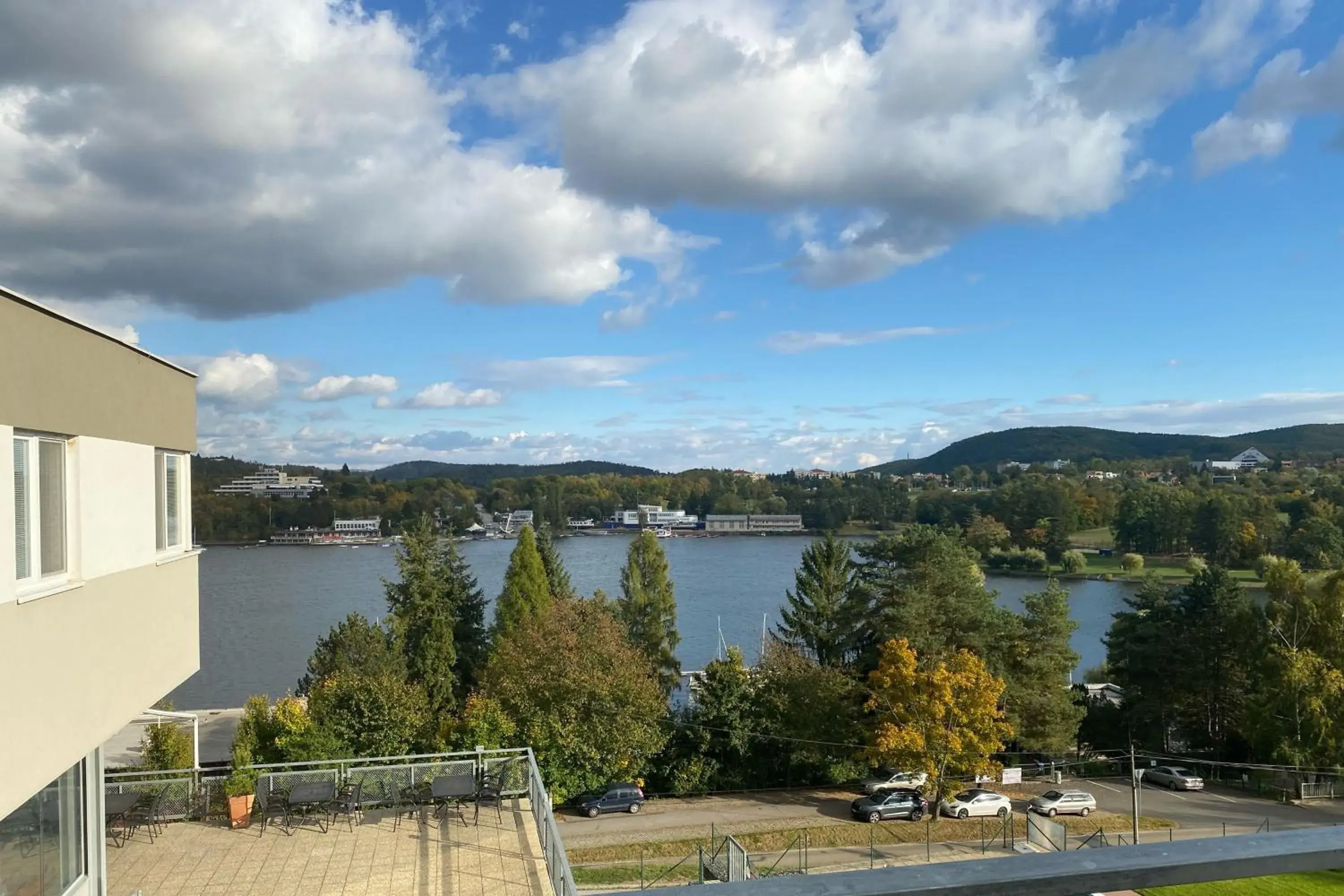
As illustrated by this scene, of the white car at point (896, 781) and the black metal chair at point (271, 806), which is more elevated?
the black metal chair at point (271, 806)

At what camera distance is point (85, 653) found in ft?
13.6

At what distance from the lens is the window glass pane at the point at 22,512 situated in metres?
3.61

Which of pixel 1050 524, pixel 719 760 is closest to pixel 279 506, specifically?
pixel 1050 524

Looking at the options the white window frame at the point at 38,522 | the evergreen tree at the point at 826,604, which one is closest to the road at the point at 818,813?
the evergreen tree at the point at 826,604

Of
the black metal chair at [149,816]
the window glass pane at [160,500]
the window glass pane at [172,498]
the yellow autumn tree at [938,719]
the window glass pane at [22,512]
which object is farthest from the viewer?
the yellow autumn tree at [938,719]

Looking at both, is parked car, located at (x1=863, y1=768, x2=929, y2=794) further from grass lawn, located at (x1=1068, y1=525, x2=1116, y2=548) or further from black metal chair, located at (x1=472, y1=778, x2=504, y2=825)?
grass lawn, located at (x1=1068, y1=525, x2=1116, y2=548)

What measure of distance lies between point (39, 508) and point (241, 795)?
20.8 feet

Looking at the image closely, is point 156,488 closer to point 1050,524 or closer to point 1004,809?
point 1004,809

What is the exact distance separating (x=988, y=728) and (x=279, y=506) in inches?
3495

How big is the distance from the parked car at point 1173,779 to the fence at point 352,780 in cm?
2084

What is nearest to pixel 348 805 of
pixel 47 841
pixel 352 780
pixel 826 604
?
pixel 352 780

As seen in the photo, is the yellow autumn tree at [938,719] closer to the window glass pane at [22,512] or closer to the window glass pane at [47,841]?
the window glass pane at [47,841]

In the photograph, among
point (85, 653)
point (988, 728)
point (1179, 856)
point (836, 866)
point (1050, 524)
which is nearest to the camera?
point (1179, 856)

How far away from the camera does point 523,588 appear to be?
3247 centimetres
